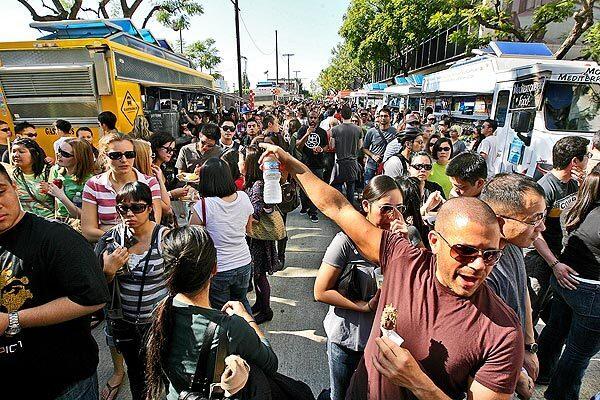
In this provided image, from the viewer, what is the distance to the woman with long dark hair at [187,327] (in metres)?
1.51

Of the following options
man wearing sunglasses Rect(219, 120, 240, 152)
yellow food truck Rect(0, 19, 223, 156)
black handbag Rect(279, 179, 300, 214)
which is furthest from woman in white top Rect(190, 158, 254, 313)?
yellow food truck Rect(0, 19, 223, 156)

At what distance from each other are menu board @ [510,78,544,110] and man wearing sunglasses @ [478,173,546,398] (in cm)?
594

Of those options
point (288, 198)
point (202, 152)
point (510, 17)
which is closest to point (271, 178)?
point (288, 198)

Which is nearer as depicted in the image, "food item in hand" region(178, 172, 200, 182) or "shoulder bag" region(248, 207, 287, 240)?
"shoulder bag" region(248, 207, 287, 240)

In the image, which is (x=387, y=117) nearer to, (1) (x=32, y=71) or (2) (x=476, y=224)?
(2) (x=476, y=224)

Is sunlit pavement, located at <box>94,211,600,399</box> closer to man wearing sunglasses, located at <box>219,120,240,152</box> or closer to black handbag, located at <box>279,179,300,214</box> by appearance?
black handbag, located at <box>279,179,300,214</box>

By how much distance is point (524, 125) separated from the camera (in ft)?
23.6

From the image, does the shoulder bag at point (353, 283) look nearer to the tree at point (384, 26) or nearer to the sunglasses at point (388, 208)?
the sunglasses at point (388, 208)

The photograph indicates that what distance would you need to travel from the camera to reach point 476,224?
4.43 feet

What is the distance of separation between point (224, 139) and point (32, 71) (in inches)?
186

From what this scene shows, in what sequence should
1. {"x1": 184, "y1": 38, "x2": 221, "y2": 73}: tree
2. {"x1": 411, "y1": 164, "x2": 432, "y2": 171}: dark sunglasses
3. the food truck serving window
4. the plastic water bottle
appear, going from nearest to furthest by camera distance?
1. the plastic water bottle
2. {"x1": 411, "y1": 164, "x2": 432, "y2": 171}: dark sunglasses
3. the food truck serving window
4. {"x1": 184, "y1": 38, "x2": 221, "y2": 73}: tree

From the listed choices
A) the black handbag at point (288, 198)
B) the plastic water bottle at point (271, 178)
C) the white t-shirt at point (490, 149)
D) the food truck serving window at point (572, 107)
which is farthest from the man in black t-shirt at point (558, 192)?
the white t-shirt at point (490, 149)

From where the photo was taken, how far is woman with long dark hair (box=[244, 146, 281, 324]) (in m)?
3.69

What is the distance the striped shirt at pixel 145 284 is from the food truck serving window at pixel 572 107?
23.2ft
